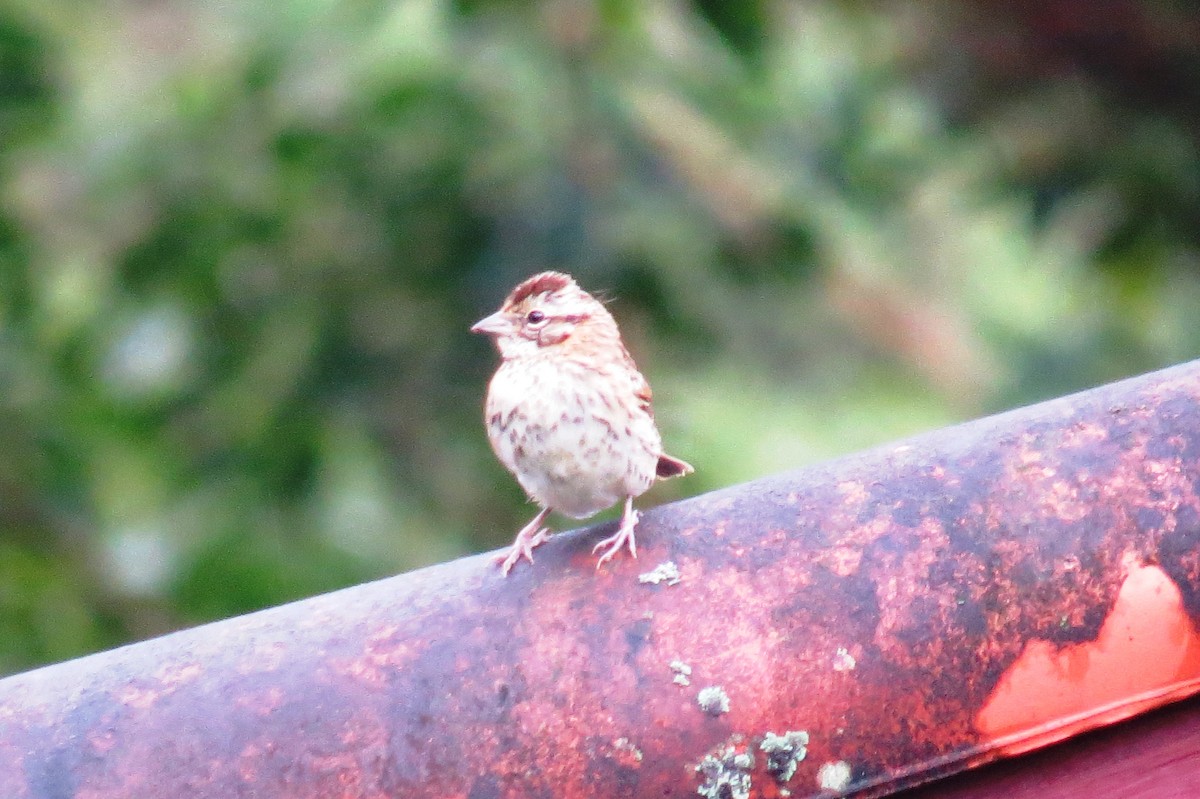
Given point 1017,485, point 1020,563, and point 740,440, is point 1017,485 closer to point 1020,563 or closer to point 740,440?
point 1020,563

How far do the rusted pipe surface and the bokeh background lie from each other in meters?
2.00

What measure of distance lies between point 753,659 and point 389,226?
8.35 ft

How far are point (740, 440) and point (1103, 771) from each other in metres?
3.59

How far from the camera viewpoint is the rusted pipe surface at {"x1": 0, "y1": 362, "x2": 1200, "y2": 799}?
1.69 m

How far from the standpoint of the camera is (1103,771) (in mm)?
1651

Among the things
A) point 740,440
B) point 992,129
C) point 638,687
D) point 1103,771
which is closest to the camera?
point 1103,771

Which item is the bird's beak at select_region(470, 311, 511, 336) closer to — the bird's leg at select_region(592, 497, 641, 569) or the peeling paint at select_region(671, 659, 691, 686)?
the bird's leg at select_region(592, 497, 641, 569)

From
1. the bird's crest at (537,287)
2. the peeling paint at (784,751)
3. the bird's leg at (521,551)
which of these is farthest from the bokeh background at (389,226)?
the peeling paint at (784,751)

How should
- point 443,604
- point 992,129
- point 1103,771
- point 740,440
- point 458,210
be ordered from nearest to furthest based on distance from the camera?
point 1103,771
point 443,604
point 458,210
point 992,129
point 740,440

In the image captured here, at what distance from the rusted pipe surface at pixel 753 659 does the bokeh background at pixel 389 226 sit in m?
2.00

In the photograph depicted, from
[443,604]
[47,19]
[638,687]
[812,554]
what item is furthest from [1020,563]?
[47,19]

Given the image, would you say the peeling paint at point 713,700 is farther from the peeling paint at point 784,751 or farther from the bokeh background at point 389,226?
the bokeh background at point 389,226

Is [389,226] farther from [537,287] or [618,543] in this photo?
[618,543]

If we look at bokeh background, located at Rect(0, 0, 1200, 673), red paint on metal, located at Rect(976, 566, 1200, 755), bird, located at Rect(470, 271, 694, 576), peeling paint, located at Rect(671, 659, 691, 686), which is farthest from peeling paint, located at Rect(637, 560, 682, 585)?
bokeh background, located at Rect(0, 0, 1200, 673)
